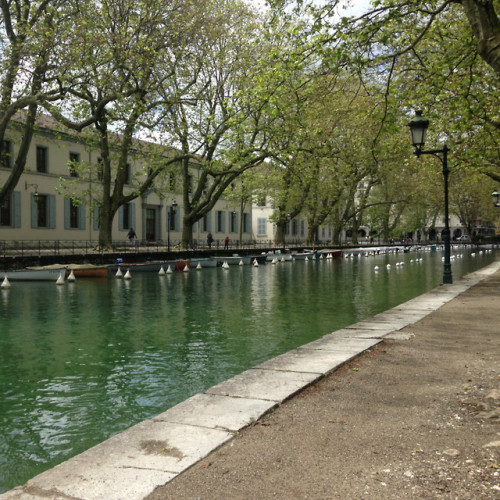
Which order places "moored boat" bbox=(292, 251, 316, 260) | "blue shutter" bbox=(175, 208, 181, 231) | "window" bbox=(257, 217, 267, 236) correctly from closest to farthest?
"moored boat" bbox=(292, 251, 316, 260) < "blue shutter" bbox=(175, 208, 181, 231) < "window" bbox=(257, 217, 267, 236)

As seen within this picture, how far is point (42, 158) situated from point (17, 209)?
5217 millimetres

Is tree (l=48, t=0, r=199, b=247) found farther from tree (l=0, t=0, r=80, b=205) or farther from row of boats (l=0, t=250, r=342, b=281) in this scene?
row of boats (l=0, t=250, r=342, b=281)

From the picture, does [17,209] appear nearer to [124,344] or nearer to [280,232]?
[280,232]

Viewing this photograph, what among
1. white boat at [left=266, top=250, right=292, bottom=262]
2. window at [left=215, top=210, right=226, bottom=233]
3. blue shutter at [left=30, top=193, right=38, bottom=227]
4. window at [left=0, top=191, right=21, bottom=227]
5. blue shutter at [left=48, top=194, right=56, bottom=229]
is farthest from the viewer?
window at [left=215, top=210, right=226, bottom=233]

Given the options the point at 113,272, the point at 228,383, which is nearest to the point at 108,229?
the point at 113,272

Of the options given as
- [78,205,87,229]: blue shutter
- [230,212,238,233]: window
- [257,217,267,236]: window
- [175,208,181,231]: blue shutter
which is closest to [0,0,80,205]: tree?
[78,205,87,229]: blue shutter

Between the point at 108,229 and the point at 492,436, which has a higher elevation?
the point at 108,229

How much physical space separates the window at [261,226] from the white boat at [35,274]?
50.5m

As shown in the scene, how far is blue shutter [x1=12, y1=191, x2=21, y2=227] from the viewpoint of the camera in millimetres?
36969

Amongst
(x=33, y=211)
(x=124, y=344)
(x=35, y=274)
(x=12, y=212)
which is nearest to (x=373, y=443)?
(x=124, y=344)

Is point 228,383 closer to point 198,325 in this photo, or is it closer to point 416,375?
point 416,375

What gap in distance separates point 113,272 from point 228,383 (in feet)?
71.2

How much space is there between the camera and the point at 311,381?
518cm

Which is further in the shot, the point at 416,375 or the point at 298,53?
the point at 298,53
